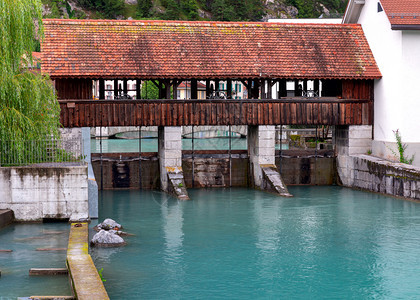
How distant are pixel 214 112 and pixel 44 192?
32.3ft

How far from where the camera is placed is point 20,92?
64.0 ft

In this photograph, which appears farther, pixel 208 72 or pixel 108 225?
pixel 208 72

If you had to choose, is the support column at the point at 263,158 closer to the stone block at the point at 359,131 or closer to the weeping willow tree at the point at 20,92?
the stone block at the point at 359,131

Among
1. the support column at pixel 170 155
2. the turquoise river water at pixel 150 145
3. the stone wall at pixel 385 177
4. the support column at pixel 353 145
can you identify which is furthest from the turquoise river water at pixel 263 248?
the turquoise river water at pixel 150 145

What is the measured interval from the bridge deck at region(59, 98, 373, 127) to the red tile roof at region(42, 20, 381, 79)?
1220mm

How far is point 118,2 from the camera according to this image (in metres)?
96.8

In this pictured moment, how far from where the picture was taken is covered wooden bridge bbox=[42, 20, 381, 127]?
26.5m

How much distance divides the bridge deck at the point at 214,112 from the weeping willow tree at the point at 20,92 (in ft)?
19.3

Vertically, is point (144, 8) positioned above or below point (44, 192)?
above

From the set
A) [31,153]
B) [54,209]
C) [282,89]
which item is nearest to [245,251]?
[54,209]

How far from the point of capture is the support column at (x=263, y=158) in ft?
88.9

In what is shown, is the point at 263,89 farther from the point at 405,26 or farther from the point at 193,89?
the point at 405,26

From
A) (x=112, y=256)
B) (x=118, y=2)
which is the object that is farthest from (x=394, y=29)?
(x=118, y=2)

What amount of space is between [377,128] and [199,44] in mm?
7788
